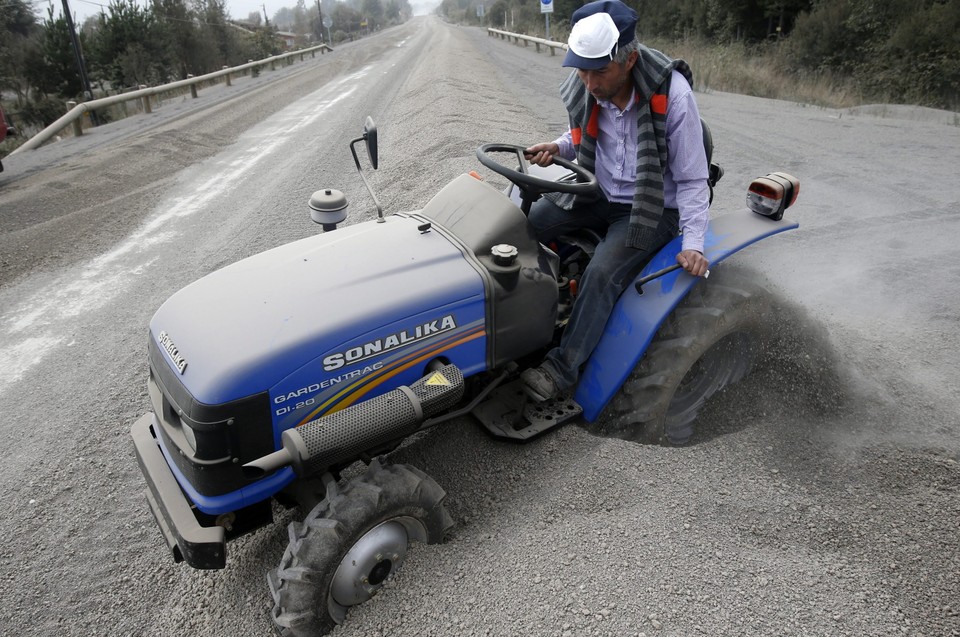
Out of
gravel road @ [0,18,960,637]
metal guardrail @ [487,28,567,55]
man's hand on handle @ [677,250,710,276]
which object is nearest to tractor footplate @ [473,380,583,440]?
gravel road @ [0,18,960,637]

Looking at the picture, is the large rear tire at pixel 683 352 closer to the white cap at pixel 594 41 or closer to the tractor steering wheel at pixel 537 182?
the tractor steering wheel at pixel 537 182

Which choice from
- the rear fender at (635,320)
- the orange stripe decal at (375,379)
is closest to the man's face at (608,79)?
the rear fender at (635,320)

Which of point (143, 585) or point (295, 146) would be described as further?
point (295, 146)

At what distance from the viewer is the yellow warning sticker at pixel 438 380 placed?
2490 millimetres

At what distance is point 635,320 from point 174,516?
213 cm

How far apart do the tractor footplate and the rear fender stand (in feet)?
0.33

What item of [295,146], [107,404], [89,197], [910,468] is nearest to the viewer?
[910,468]

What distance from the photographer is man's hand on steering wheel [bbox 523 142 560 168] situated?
11.6ft

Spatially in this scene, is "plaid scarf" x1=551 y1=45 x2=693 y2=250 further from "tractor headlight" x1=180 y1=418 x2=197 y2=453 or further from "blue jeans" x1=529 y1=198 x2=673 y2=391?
"tractor headlight" x1=180 y1=418 x2=197 y2=453

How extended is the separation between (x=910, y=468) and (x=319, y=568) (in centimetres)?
267

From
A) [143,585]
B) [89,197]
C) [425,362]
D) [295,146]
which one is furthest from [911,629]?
[295,146]

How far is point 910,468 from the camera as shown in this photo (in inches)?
119

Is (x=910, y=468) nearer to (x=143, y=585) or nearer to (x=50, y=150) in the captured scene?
(x=143, y=585)

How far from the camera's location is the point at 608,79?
2.97 meters
